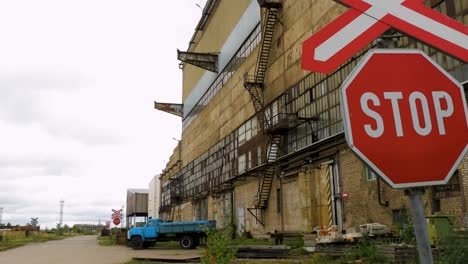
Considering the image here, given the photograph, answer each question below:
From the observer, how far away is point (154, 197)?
7750 cm

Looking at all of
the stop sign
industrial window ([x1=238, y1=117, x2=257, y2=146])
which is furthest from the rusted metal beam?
the stop sign

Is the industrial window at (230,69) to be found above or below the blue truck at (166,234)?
above

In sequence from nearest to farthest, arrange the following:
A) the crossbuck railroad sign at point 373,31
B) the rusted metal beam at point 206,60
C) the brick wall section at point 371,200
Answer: the crossbuck railroad sign at point 373,31 < the brick wall section at point 371,200 < the rusted metal beam at point 206,60

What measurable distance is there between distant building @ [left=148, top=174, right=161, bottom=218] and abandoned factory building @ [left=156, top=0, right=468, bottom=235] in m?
30.6

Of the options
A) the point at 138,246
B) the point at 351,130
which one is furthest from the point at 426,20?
the point at 138,246

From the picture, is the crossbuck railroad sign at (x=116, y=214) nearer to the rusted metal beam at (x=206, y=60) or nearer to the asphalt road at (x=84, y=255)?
the asphalt road at (x=84, y=255)

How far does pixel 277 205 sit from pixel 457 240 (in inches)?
707

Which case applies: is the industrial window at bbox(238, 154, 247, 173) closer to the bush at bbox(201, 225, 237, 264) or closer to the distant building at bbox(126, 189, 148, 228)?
the bush at bbox(201, 225, 237, 264)

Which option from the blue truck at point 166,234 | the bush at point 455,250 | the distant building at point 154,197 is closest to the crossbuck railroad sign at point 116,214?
the blue truck at point 166,234

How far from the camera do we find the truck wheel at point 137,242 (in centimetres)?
2814

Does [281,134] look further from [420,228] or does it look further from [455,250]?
[420,228]

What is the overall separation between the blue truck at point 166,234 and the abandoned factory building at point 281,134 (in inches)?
161

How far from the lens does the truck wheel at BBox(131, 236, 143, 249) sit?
28.1 metres

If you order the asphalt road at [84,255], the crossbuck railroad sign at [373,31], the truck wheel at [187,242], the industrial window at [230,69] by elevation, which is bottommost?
the asphalt road at [84,255]
